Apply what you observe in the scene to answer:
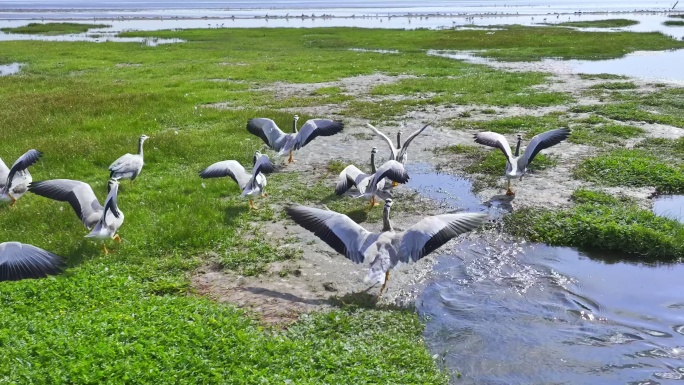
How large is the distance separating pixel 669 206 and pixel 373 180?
6.47 meters

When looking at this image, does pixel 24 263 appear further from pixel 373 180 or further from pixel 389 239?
pixel 373 180

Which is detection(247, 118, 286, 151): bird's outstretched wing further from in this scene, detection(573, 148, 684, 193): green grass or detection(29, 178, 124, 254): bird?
detection(573, 148, 684, 193): green grass

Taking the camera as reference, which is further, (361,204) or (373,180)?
(361,204)

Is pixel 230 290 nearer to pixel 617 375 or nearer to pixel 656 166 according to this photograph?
pixel 617 375

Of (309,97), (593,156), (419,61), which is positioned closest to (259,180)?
(593,156)

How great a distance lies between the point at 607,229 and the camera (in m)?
10.9

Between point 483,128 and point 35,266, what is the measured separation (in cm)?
1466

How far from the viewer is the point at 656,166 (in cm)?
1422

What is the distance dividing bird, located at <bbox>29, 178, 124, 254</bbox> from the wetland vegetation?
41cm

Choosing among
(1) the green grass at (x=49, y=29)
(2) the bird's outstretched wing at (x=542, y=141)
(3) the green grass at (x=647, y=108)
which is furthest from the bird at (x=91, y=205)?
(1) the green grass at (x=49, y=29)

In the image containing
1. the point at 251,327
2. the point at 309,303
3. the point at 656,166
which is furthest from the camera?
the point at 656,166

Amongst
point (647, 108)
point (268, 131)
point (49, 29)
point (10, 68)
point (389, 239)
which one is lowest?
point (389, 239)

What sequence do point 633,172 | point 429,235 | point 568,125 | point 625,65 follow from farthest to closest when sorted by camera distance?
1. point 625,65
2. point 568,125
3. point 633,172
4. point 429,235

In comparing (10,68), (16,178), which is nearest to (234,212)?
(16,178)
